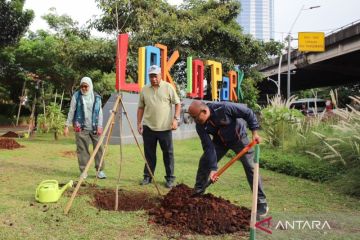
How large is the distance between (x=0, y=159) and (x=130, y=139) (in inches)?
192

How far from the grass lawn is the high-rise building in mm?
43012

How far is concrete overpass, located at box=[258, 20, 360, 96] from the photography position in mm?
31305

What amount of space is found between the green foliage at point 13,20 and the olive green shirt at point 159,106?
1294 centimetres

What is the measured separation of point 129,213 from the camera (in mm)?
5008

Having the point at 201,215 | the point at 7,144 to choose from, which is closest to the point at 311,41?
the point at 7,144

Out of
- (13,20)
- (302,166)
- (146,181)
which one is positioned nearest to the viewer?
(146,181)

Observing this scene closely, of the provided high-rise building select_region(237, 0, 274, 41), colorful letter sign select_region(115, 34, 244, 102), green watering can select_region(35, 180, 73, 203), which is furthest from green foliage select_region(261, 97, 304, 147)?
high-rise building select_region(237, 0, 274, 41)

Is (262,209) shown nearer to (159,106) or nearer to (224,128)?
(224,128)

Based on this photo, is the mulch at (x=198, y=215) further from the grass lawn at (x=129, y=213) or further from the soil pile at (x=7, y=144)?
the soil pile at (x=7, y=144)

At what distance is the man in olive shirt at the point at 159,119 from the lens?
6.68 m

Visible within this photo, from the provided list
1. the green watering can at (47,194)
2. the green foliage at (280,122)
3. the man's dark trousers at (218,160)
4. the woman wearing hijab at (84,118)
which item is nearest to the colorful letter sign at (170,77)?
the woman wearing hijab at (84,118)

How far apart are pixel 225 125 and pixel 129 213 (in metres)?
1.49

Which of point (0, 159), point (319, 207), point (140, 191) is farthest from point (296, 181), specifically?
point (0, 159)

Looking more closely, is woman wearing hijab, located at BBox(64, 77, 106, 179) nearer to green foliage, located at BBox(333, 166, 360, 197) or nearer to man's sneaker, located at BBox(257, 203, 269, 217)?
man's sneaker, located at BBox(257, 203, 269, 217)
